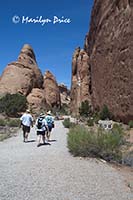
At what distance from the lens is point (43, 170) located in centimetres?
989

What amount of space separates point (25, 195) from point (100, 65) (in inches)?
1664

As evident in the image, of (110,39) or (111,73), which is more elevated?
(110,39)

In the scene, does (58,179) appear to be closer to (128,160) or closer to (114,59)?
(128,160)

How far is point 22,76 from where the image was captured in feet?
256

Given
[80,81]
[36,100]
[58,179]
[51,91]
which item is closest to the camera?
[58,179]

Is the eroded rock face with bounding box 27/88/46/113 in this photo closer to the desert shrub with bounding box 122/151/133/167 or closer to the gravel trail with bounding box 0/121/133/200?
the desert shrub with bounding box 122/151/133/167

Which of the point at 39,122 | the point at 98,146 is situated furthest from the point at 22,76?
the point at 98,146

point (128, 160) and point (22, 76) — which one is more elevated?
point (22, 76)

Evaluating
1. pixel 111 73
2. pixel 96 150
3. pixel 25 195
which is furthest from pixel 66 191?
pixel 111 73

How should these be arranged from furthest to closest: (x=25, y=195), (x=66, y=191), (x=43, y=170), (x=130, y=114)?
(x=130, y=114)
(x=43, y=170)
(x=66, y=191)
(x=25, y=195)

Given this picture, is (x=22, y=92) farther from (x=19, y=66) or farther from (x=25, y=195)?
(x=25, y=195)

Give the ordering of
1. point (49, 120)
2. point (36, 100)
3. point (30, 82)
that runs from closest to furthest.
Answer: point (49, 120) → point (36, 100) → point (30, 82)

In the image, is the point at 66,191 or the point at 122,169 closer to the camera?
the point at 66,191

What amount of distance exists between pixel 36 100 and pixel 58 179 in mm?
66501
